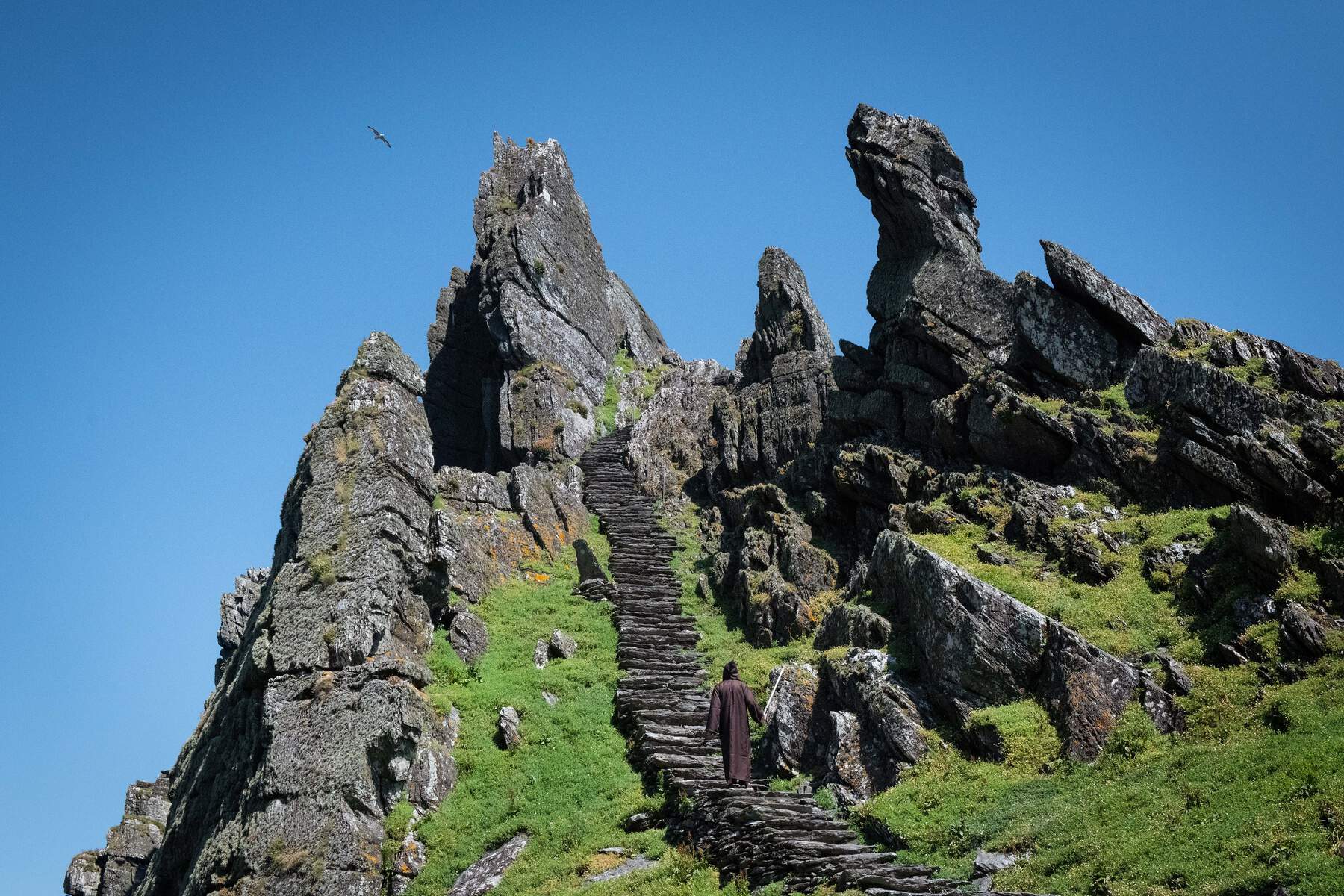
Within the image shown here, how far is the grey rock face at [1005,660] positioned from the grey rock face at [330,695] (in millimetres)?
12953

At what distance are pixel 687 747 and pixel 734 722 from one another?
5189 millimetres

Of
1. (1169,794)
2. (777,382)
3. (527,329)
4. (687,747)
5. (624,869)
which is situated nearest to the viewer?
(1169,794)

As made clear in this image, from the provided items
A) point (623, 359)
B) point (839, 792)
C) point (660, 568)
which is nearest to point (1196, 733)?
point (839, 792)

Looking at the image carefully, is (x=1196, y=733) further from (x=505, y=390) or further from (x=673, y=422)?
(x=505, y=390)

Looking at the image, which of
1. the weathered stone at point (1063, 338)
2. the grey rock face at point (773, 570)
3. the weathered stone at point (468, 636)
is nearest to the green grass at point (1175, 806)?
the grey rock face at point (773, 570)

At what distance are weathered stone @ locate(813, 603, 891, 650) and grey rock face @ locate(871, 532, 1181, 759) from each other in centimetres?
76

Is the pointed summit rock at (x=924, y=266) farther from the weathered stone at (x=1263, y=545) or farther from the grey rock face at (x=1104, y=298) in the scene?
the weathered stone at (x=1263, y=545)

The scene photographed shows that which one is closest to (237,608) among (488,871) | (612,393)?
(612,393)

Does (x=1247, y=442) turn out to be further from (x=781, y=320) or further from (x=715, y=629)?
(x=781, y=320)

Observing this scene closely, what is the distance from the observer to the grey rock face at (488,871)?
23.4m

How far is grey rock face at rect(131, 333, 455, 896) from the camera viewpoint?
82.1ft

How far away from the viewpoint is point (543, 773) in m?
26.9

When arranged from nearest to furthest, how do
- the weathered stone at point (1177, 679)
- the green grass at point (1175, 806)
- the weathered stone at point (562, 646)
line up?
the green grass at point (1175, 806), the weathered stone at point (1177, 679), the weathered stone at point (562, 646)

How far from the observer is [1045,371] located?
3588cm
